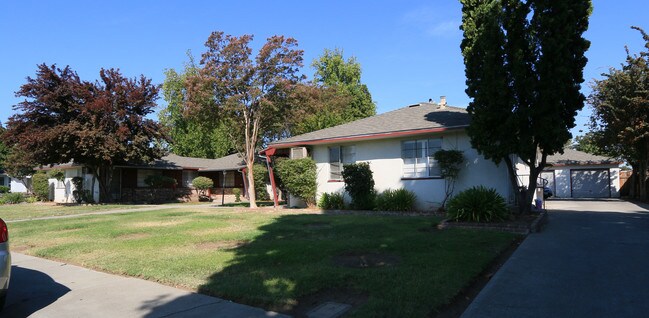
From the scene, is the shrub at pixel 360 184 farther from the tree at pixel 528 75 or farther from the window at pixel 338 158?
the tree at pixel 528 75

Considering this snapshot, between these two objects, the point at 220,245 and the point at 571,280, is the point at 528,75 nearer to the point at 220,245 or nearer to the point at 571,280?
the point at 571,280

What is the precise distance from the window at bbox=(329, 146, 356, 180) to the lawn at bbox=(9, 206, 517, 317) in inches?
206

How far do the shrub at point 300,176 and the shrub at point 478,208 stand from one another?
24.1 feet

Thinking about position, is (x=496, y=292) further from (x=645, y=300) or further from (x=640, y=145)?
(x=640, y=145)

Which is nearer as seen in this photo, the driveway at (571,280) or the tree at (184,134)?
the driveway at (571,280)

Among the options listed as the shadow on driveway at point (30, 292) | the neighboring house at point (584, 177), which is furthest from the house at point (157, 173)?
the neighboring house at point (584, 177)

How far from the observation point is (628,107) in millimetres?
21672

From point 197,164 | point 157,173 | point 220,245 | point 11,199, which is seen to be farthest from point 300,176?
point 11,199

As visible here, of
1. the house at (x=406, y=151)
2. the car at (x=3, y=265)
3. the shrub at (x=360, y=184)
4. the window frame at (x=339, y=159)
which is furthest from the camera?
the window frame at (x=339, y=159)

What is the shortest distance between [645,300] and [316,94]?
17547 mm

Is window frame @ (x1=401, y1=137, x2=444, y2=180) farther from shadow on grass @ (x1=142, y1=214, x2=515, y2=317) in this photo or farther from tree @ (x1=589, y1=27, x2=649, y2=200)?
tree @ (x1=589, y1=27, x2=649, y2=200)

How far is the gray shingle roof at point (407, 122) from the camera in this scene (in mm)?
14844

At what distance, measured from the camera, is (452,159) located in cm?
1388

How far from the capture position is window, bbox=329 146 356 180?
17.4 metres
